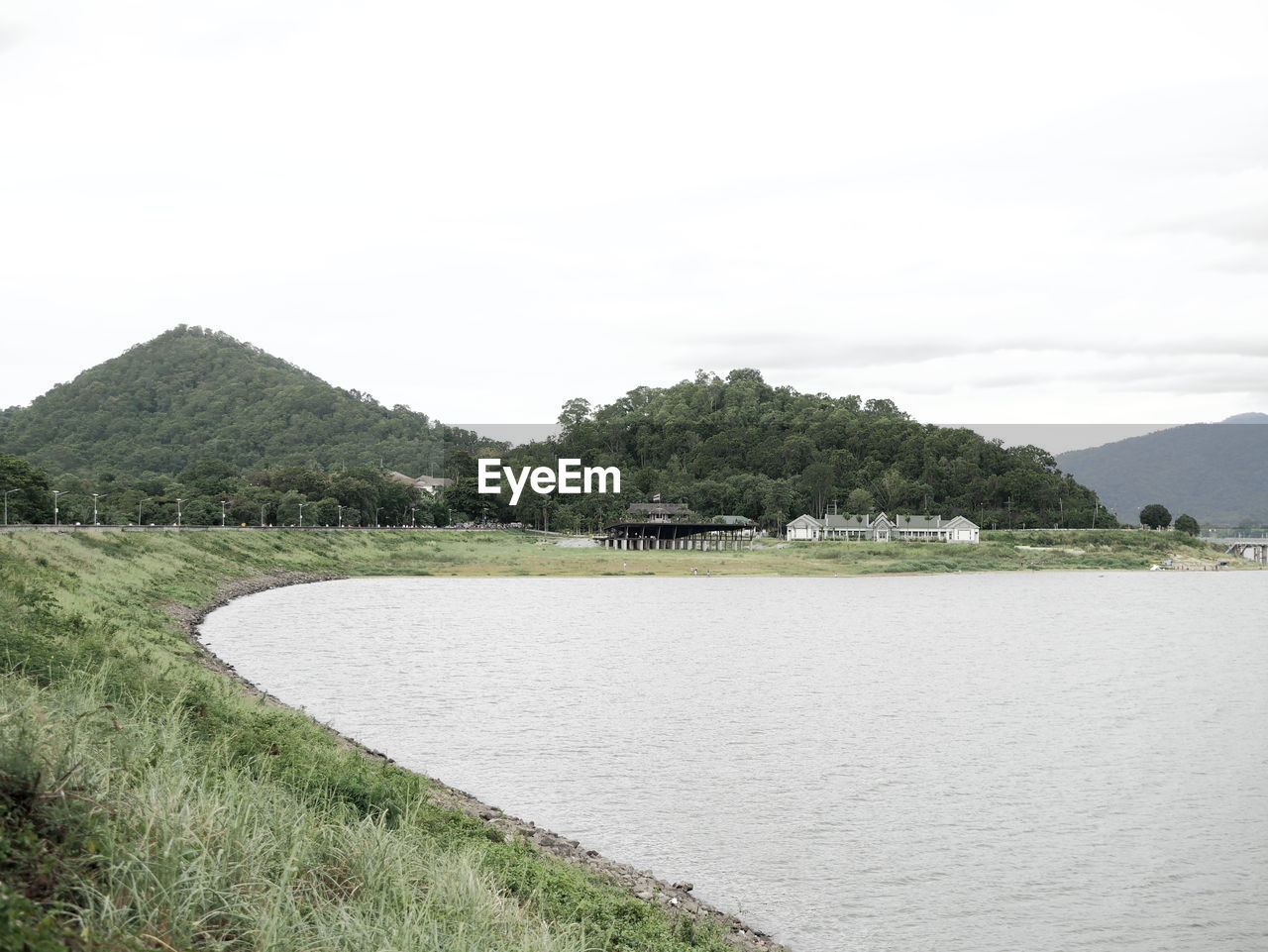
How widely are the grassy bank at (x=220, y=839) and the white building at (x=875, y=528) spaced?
5991 inches

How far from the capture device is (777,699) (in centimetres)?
3647

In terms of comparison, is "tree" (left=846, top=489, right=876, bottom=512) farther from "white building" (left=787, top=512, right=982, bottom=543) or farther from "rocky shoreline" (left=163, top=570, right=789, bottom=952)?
"rocky shoreline" (left=163, top=570, right=789, bottom=952)

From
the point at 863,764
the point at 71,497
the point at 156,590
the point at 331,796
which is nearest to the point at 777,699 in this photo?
the point at 863,764

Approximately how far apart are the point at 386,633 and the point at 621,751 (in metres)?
30.1

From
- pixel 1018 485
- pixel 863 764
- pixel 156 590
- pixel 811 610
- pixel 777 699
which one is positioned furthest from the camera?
pixel 1018 485

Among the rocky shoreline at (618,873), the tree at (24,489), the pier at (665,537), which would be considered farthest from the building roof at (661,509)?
the rocky shoreline at (618,873)

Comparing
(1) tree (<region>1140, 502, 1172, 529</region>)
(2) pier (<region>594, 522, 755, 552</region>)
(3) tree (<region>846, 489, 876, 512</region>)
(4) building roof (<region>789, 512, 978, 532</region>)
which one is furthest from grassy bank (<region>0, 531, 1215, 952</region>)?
(1) tree (<region>1140, 502, 1172, 529</region>)

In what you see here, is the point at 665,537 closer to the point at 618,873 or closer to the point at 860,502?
the point at 860,502

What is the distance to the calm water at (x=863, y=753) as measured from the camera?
56.9 ft

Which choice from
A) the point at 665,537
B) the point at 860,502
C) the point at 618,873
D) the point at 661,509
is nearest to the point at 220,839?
the point at 618,873

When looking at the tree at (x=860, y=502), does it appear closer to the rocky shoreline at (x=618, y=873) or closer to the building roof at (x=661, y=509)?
the building roof at (x=661, y=509)

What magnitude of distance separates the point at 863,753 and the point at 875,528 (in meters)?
152

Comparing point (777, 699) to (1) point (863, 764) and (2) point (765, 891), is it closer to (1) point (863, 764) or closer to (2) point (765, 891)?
(1) point (863, 764)

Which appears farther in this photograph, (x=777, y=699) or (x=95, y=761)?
(x=777, y=699)
